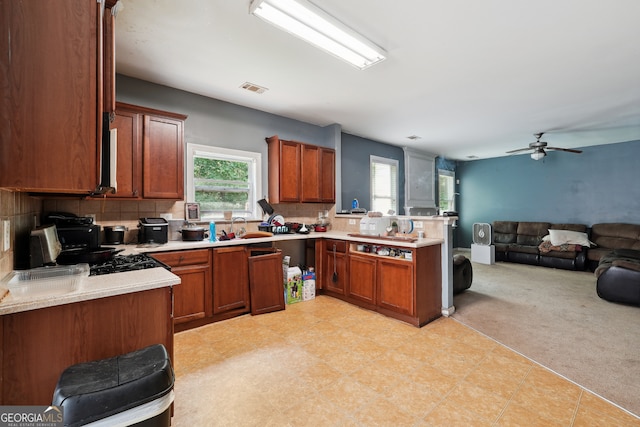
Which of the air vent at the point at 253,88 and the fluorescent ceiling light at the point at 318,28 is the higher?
the air vent at the point at 253,88

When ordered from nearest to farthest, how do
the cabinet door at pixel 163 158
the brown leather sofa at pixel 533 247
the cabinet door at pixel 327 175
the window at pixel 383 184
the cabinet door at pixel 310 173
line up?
the cabinet door at pixel 163 158 → the cabinet door at pixel 310 173 → the cabinet door at pixel 327 175 → the brown leather sofa at pixel 533 247 → the window at pixel 383 184

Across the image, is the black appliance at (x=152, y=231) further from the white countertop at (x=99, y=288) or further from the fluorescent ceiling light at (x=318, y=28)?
the fluorescent ceiling light at (x=318, y=28)

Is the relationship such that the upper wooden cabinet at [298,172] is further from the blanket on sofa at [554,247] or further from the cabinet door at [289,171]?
the blanket on sofa at [554,247]

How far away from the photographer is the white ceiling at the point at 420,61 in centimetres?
224

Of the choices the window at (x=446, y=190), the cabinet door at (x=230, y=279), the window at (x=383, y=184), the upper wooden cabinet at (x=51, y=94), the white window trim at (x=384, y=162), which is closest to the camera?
the upper wooden cabinet at (x=51, y=94)

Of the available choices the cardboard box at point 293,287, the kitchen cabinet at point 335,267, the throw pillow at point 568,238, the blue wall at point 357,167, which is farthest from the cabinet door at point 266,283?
the throw pillow at point 568,238

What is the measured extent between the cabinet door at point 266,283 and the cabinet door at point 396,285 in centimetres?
124

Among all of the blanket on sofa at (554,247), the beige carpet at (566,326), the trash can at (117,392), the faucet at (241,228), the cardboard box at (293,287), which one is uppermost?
the faucet at (241,228)

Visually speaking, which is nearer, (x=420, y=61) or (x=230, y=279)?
(x=420, y=61)

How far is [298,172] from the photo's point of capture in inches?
174

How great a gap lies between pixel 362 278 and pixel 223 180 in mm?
2328

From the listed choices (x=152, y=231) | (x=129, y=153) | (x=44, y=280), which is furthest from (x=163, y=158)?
(x=44, y=280)

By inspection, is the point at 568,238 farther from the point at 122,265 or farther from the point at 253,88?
the point at 122,265

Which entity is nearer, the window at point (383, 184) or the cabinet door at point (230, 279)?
the cabinet door at point (230, 279)
